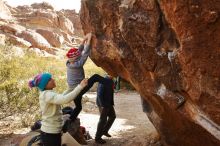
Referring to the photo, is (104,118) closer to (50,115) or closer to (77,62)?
(77,62)

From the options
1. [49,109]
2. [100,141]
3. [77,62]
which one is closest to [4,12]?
[100,141]

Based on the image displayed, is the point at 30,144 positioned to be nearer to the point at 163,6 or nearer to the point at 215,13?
the point at 163,6

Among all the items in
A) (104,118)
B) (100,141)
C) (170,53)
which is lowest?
(100,141)

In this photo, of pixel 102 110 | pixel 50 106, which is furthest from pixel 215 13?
pixel 102 110

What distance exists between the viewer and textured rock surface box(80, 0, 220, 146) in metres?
5.18

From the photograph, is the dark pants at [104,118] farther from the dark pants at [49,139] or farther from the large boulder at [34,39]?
the large boulder at [34,39]

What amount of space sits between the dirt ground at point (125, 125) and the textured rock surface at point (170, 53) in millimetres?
1854

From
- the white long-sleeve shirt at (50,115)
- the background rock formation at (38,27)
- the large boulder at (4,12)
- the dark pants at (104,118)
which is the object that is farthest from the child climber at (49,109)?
the large boulder at (4,12)

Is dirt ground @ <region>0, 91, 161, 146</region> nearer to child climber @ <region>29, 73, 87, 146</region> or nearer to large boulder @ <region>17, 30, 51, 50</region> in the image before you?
child climber @ <region>29, 73, 87, 146</region>

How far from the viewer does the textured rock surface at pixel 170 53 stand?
518cm

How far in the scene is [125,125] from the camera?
1294 centimetres

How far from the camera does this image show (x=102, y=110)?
31.7 ft

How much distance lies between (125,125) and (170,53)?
721cm

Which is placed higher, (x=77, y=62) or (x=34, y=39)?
(x=34, y=39)
